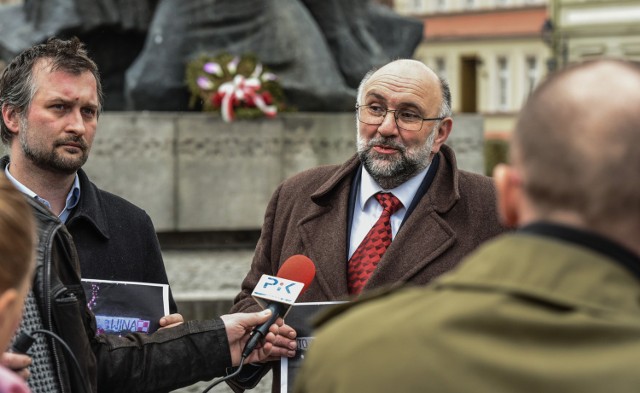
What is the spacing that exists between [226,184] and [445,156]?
7901 mm

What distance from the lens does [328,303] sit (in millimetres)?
3908

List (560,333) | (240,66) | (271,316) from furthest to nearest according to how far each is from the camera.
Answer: (240,66)
(271,316)
(560,333)

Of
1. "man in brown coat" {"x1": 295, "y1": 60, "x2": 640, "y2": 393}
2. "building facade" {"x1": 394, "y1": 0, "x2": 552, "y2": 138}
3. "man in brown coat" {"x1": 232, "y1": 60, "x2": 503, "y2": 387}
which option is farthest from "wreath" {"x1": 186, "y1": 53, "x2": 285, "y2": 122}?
"building facade" {"x1": 394, "y1": 0, "x2": 552, "y2": 138}

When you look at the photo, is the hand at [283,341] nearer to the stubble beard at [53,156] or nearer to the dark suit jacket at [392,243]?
the dark suit jacket at [392,243]

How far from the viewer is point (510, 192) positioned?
1930 millimetres

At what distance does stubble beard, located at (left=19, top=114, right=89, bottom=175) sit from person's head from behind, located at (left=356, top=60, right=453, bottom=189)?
909mm

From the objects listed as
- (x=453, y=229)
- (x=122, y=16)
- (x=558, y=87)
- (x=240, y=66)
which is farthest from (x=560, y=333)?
(x=122, y=16)

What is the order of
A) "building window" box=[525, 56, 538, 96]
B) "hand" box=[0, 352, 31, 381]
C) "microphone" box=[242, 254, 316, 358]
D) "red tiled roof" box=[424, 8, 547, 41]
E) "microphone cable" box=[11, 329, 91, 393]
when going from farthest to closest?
1. "red tiled roof" box=[424, 8, 547, 41]
2. "building window" box=[525, 56, 538, 96]
3. "microphone" box=[242, 254, 316, 358]
4. "microphone cable" box=[11, 329, 91, 393]
5. "hand" box=[0, 352, 31, 381]

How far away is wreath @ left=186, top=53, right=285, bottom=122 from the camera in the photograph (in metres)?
12.1

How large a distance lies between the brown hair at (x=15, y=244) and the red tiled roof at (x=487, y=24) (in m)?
56.9

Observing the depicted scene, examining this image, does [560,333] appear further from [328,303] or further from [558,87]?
[328,303]

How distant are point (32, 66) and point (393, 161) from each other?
1.18 m

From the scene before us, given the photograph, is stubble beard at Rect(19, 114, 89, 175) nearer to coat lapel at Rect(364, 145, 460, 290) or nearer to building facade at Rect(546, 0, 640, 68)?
coat lapel at Rect(364, 145, 460, 290)

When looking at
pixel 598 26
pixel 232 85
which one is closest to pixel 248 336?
pixel 232 85
